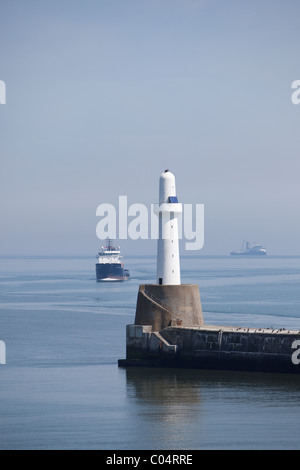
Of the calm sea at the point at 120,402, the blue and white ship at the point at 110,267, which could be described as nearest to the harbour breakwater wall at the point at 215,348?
the calm sea at the point at 120,402

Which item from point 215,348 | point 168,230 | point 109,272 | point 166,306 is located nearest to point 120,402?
point 215,348

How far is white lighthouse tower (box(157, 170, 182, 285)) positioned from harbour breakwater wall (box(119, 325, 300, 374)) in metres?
3.29

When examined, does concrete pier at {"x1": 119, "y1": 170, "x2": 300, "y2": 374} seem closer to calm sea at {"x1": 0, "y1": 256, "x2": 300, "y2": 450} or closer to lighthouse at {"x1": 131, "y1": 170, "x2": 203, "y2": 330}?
lighthouse at {"x1": 131, "y1": 170, "x2": 203, "y2": 330}

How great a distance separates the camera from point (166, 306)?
55.5 metres

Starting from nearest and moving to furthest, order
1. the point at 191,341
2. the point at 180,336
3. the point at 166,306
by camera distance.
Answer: the point at 191,341, the point at 180,336, the point at 166,306

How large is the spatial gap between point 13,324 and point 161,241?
32.4 meters

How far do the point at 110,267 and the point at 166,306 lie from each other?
125 metres

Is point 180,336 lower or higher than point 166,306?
lower

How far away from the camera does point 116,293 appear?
141 meters

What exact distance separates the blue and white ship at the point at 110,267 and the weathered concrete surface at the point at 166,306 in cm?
12316

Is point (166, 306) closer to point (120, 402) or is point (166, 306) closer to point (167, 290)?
point (167, 290)

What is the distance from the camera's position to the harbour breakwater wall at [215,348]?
1987 inches

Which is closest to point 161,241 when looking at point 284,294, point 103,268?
point 284,294
